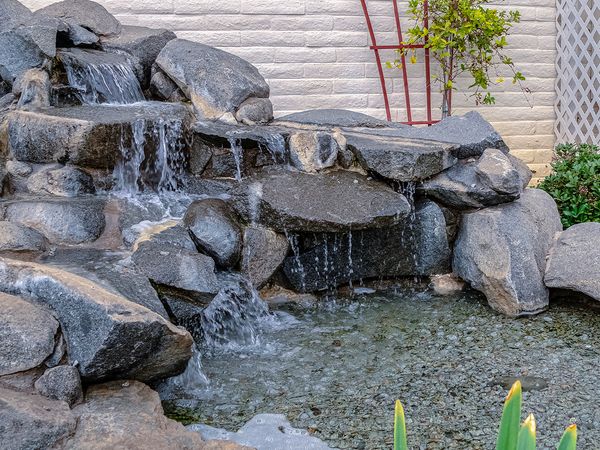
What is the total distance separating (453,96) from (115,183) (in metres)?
3.40

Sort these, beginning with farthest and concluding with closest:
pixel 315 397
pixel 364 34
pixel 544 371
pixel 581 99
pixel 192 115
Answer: pixel 581 99 < pixel 364 34 < pixel 192 115 < pixel 544 371 < pixel 315 397

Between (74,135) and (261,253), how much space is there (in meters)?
1.19

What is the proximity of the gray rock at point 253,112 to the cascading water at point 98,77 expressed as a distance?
0.74m

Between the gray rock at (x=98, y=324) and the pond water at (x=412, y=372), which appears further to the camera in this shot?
the pond water at (x=412, y=372)

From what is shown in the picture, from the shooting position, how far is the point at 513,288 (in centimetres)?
389

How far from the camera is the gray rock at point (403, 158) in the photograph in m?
4.06

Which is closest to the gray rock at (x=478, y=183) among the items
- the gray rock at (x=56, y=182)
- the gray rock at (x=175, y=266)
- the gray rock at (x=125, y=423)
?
the gray rock at (x=175, y=266)

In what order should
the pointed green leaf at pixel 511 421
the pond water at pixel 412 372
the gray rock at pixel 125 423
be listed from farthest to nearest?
the pond water at pixel 412 372 < the gray rock at pixel 125 423 < the pointed green leaf at pixel 511 421

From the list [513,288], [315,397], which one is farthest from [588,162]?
[315,397]

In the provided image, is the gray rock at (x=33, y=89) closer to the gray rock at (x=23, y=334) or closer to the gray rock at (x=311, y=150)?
the gray rock at (x=311, y=150)

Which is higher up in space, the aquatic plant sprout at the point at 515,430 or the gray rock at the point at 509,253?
the aquatic plant sprout at the point at 515,430

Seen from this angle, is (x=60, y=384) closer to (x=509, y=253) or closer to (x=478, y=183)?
(x=509, y=253)

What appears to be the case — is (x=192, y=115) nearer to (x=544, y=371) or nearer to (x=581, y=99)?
(x=544, y=371)

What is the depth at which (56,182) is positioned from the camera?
3.85 m
